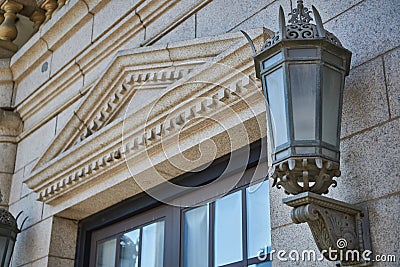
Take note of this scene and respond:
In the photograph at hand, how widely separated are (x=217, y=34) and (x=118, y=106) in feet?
2.74

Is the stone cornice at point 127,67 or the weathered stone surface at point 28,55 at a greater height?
the weathered stone surface at point 28,55

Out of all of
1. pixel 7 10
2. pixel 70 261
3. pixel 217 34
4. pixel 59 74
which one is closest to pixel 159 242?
pixel 70 261

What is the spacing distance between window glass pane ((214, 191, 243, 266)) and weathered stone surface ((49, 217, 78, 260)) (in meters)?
1.28

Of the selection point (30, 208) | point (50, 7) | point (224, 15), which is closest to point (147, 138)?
point (224, 15)

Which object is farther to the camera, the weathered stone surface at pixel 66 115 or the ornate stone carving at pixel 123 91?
the weathered stone surface at pixel 66 115

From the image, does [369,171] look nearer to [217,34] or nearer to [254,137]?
[254,137]

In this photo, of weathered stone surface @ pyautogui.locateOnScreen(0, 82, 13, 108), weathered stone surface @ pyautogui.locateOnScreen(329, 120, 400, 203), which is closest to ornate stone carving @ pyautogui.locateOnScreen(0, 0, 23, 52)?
weathered stone surface @ pyautogui.locateOnScreen(0, 82, 13, 108)

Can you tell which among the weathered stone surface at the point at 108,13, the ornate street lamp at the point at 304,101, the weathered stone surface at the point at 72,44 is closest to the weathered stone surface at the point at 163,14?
the weathered stone surface at the point at 108,13

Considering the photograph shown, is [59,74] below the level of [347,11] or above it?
above

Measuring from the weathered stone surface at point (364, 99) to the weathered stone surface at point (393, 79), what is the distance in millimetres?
21

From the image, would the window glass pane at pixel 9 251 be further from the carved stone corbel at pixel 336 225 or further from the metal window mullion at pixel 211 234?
the carved stone corbel at pixel 336 225

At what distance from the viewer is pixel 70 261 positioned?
4254 millimetres

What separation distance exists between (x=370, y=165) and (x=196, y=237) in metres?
1.30

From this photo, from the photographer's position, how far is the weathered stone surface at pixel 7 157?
5.05m
